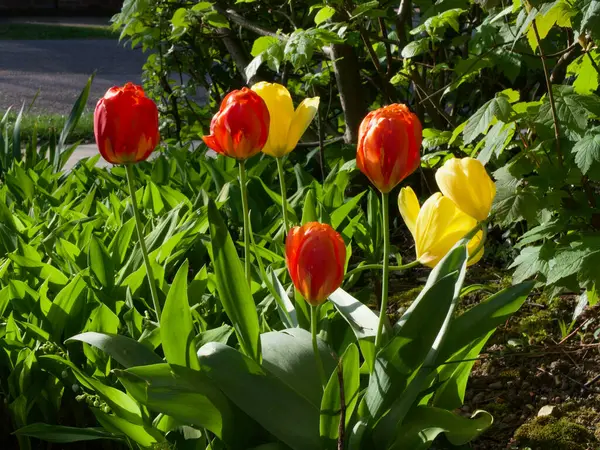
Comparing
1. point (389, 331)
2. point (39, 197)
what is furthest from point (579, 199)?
point (39, 197)

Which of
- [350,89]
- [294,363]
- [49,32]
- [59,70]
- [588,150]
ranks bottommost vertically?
[49,32]

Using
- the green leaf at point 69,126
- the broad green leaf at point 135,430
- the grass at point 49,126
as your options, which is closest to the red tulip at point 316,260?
the broad green leaf at point 135,430

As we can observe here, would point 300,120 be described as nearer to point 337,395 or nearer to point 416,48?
point 337,395

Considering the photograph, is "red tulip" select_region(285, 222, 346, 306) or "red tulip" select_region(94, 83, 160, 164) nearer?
"red tulip" select_region(285, 222, 346, 306)

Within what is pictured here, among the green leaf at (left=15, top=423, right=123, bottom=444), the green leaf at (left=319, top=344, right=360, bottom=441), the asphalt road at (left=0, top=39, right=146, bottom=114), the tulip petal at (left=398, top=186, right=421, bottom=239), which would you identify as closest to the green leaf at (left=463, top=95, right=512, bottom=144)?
the tulip petal at (left=398, top=186, right=421, bottom=239)

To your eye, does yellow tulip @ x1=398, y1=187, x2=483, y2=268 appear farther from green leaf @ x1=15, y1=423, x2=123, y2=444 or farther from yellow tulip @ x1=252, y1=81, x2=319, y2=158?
green leaf @ x1=15, y1=423, x2=123, y2=444

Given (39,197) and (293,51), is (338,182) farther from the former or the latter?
(39,197)

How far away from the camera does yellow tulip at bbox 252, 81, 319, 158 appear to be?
153cm

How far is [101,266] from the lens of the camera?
81.6 inches

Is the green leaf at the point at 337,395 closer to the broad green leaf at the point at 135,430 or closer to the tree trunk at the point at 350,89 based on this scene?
the broad green leaf at the point at 135,430

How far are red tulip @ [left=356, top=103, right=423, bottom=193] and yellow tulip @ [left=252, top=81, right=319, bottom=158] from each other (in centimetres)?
31

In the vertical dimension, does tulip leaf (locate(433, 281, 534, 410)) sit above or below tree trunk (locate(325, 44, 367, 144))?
above

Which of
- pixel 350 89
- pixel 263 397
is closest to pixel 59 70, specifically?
pixel 350 89

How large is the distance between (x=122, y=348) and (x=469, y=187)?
0.63 metres
